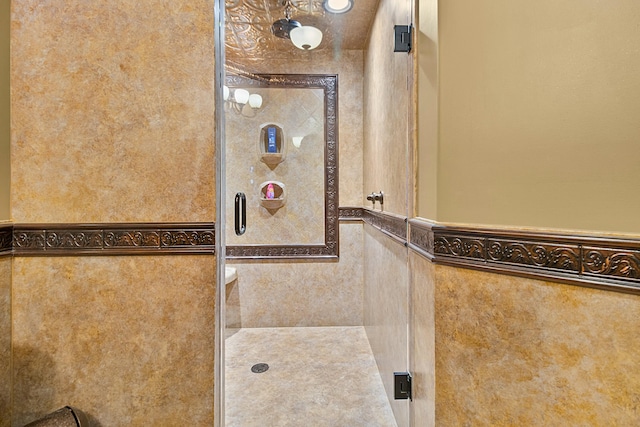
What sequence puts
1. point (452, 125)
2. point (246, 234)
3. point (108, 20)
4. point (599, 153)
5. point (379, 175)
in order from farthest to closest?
point (246, 234), point (379, 175), point (108, 20), point (452, 125), point (599, 153)

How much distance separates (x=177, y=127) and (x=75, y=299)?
0.77 metres

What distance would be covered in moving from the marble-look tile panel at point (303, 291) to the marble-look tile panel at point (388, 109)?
63 cm

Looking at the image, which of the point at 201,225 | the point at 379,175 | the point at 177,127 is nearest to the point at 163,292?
the point at 201,225

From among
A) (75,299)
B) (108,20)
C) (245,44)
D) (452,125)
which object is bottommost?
(75,299)

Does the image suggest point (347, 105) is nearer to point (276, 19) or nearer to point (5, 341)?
point (276, 19)

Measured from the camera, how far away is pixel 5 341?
1.23 meters

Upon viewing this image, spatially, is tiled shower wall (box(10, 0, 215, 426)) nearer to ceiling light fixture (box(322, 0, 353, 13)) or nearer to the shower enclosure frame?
the shower enclosure frame

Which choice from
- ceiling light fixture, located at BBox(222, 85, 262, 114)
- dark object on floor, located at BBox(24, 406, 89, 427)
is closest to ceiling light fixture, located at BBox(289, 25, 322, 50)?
ceiling light fixture, located at BBox(222, 85, 262, 114)

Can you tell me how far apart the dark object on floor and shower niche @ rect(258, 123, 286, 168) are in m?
2.05

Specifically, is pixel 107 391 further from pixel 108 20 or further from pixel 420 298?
pixel 108 20

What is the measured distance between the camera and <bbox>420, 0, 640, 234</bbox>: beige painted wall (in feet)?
2.54

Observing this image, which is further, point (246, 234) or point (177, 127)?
point (246, 234)

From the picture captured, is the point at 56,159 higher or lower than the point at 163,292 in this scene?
higher

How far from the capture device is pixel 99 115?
1.25 meters
